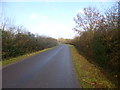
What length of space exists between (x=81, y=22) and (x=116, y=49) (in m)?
22.7

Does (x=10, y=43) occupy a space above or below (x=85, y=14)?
below

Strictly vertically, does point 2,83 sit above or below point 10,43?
below

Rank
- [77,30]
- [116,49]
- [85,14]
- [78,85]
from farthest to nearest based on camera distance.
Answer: [77,30] → [85,14] → [116,49] → [78,85]

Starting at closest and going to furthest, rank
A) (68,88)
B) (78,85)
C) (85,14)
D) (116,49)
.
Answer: (68,88) < (78,85) < (116,49) < (85,14)

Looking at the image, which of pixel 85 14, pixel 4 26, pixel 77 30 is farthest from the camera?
pixel 77 30

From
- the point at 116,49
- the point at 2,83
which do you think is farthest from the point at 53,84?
the point at 116,49

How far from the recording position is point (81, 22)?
27312 mm

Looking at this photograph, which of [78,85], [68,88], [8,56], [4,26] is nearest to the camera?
[68,88]

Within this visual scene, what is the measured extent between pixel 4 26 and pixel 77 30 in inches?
732

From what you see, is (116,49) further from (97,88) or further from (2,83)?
(2,83)

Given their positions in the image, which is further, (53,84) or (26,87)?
(53,84)

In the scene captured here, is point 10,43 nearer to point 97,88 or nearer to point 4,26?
point 4,26

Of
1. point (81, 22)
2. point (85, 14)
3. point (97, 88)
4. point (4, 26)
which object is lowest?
point (97, 88)

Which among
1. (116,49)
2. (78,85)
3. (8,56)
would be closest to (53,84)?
(78,85)
